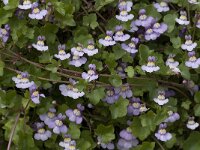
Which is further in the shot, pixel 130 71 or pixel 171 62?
pixel 171 62

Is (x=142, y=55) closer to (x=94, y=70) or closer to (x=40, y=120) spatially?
(x=94, y=70)

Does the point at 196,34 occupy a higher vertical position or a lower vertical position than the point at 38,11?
lower

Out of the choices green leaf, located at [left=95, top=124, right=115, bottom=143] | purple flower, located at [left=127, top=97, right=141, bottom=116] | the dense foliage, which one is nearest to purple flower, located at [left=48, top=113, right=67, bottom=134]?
the dense foliage

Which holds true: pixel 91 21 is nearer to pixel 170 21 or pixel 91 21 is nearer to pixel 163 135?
pixel 170 21

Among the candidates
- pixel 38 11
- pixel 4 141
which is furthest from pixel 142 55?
pixel 4 141

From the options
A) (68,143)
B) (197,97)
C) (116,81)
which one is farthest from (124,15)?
(68,143)
